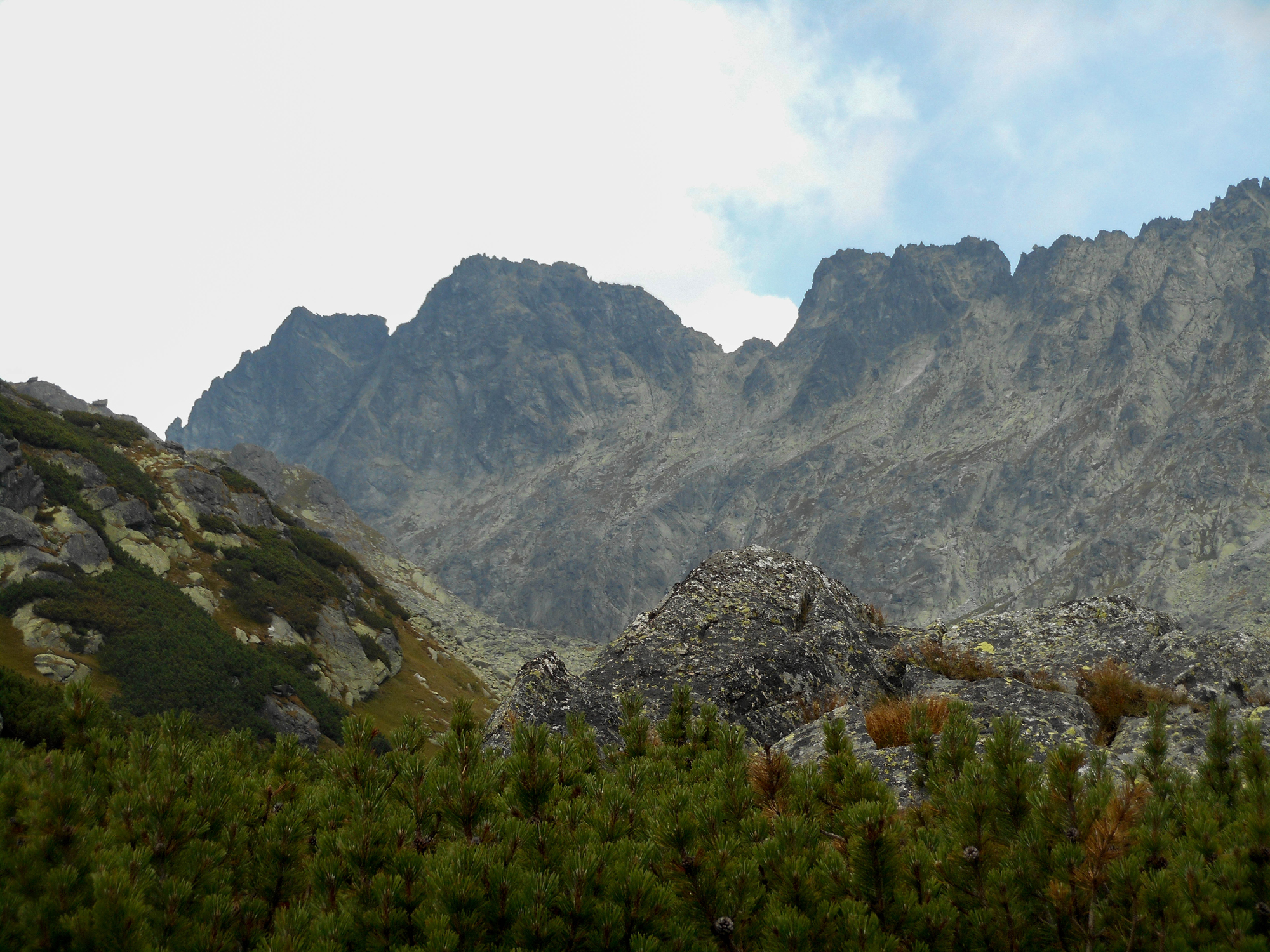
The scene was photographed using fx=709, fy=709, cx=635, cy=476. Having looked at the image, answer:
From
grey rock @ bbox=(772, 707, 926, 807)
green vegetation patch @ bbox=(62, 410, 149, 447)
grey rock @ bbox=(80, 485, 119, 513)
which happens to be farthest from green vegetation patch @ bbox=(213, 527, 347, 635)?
grey rock @ bbox=(772, 707, 926, 807)

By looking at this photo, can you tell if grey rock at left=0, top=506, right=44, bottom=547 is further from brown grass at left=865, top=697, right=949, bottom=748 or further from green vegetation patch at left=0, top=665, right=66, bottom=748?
brown grass at left=865, top=697, right=949, bottom=748

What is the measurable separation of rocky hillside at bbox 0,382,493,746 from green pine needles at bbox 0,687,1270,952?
79.3ft

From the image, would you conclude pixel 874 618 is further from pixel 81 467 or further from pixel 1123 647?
pixel 81 467

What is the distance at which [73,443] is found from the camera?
48688 millimetres

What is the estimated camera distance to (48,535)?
39.7 meters

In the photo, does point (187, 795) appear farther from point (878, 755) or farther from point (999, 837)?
point (878, 755)

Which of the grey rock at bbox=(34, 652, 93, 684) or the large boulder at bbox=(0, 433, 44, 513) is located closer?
the grey rock at bbox=(34, 652, 93, 684)

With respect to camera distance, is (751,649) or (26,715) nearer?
(26,715)

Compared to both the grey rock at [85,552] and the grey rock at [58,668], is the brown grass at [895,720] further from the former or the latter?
the grey rock at [85,552]

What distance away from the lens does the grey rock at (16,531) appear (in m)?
37.1

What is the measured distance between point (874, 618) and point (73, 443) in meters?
54.4

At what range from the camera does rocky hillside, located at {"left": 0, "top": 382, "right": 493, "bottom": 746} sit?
3431 cm

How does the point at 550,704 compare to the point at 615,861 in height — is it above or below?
below

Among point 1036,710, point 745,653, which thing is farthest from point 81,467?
point 1036,710
